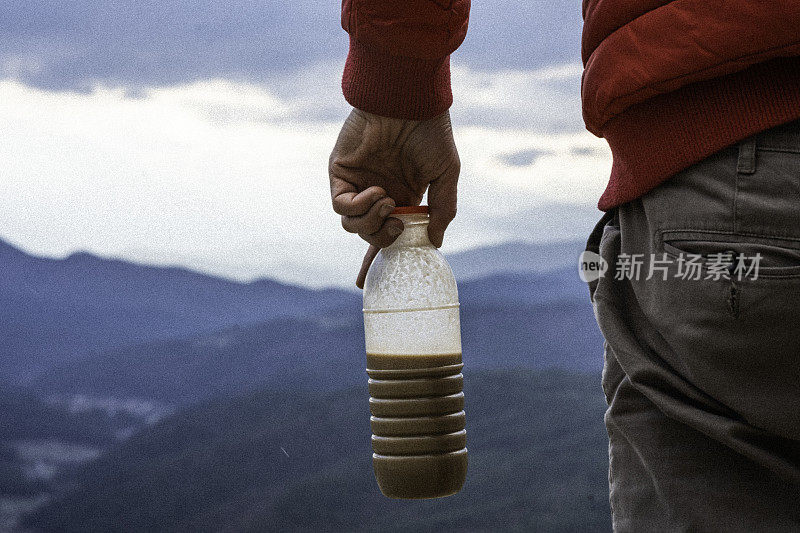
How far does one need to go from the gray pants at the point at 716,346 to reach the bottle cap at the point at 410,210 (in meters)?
0.41

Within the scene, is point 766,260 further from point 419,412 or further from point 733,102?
point 419,412

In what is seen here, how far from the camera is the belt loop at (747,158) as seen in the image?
796 mm

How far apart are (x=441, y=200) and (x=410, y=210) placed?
56mm

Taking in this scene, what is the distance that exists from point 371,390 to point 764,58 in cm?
75

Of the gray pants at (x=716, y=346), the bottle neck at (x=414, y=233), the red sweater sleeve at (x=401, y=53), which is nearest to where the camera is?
the gray pants at (x=716, y=346)

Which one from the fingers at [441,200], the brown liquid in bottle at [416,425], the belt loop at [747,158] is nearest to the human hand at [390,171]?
the fingers at [441,200]

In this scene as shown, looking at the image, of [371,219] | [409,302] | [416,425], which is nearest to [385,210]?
[371,219]

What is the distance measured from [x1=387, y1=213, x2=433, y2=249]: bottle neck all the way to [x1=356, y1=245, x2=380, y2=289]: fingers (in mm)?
54

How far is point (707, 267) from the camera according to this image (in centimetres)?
80

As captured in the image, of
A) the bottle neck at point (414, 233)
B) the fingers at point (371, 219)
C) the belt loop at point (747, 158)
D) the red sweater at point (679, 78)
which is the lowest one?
the bottle neck at point (414, 233)

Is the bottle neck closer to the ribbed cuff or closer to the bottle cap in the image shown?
the bottle cap

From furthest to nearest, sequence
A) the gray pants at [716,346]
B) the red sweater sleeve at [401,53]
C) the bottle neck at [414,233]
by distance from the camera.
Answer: the bottle neck at [414,233]
the red sweater sleeve at [401,53]
the gray pants at [716,346]

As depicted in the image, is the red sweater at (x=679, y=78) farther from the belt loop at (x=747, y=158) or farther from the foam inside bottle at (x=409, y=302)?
the foam inside bottle at (x=409, y=302)

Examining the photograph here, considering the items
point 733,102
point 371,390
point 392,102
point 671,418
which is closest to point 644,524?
point 671,418
